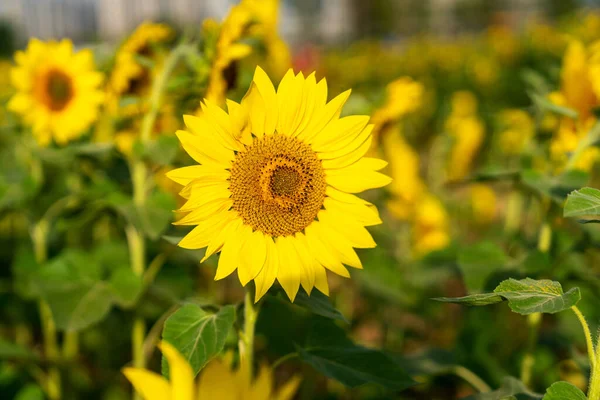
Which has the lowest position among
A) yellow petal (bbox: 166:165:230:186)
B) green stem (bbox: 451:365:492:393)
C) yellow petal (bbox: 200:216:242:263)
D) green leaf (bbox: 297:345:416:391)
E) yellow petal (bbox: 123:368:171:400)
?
green stem (bbox: 451:365:492:393)

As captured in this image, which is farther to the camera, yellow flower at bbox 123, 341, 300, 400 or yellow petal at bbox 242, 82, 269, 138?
yellow petal at bbox 242, 82, 269, 138

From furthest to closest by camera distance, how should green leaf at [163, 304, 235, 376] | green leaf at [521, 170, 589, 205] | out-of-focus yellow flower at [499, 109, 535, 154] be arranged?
out-of-focus yellow flower at [499, 109, 535, 154], green leaf at [521, 170, 589, 205], green leaf at [163, 304, 235, 376]

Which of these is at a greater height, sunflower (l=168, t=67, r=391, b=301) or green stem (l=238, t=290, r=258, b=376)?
sunflower (l=168, t=67, r=391, b=301)

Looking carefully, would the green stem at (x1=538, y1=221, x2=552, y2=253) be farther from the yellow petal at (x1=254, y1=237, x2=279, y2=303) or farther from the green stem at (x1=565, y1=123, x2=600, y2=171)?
the yellow petal at (x1=254, y1=237, x2=279, y2=303)

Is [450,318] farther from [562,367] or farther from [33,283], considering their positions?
[33,283]

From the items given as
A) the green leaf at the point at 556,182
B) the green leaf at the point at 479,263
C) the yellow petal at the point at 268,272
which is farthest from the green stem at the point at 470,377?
the yellow petal at the point at 268,272

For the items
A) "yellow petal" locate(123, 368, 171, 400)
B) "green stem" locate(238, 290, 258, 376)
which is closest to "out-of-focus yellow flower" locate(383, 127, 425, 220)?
"green stem" locate(238, 290, 258, 376)

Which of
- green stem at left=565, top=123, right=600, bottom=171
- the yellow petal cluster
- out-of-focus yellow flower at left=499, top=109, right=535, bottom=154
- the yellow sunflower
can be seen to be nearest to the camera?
green stem at left=565, top=123, right=600, bottom=171
